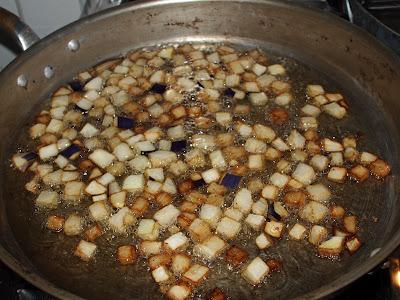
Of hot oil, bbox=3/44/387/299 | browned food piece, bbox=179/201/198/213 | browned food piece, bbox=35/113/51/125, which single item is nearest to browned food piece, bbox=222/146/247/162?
hot oil, bbox=3/44/387/299

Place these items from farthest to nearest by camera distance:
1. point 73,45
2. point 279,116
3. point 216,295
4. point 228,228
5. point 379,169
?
point 73,45 → point 279,116 → point 379,169 → point 228,228 → point 216,295

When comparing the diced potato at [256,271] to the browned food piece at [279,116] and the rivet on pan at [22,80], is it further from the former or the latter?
the rivet on pan at [22,80]

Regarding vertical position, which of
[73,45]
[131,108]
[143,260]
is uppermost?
[73,45]

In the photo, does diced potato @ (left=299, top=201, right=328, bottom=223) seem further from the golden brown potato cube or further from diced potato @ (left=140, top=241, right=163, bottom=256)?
diced potato @ (left=140, top=241, right=163, bottom=256)

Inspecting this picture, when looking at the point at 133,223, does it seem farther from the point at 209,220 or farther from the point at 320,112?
the point at 320,112

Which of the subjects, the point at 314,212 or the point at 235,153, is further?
the point at 235,153

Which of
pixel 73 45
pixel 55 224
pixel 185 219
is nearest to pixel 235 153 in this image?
pixel 185 219

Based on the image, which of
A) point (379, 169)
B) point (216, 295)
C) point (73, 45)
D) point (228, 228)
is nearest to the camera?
point (216, 295)

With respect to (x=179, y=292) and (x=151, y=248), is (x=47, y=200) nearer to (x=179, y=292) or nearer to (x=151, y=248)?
(x=151, y=248)
